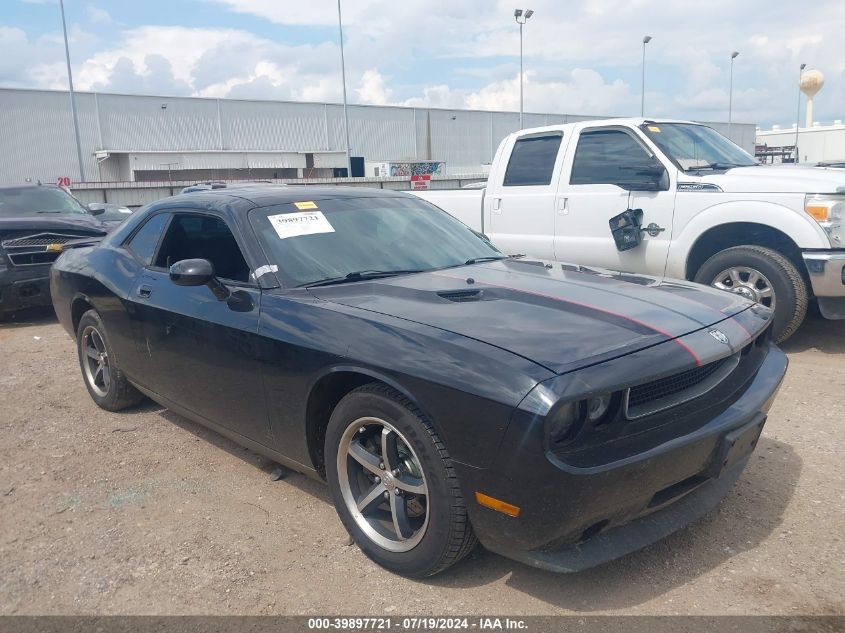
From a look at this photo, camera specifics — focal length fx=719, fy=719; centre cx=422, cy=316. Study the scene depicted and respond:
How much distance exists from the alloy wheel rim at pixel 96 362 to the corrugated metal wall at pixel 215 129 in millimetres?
44541

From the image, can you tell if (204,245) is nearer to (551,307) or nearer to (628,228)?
(551,307)

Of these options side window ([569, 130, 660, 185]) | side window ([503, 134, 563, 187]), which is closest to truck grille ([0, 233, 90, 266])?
side window ([503, 134, 563, 187])

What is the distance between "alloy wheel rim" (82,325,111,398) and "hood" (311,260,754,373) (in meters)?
2.38

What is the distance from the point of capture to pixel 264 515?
3.44m

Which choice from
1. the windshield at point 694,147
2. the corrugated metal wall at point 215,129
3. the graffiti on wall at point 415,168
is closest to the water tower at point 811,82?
the corrugated metal wall at point 215,129

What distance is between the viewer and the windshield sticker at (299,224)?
367 cm

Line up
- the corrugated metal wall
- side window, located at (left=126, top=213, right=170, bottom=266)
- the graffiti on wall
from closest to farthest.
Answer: side window, located at (left=126, top=213, right=170, bottom=266) → the corrugated metal wall → the graffiti on wall

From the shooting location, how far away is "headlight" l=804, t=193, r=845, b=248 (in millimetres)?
5488

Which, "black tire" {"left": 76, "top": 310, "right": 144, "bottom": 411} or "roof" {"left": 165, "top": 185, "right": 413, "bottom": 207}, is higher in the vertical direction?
"roof" {"left": 165, "top": 185, "right": 413, "bottom": 207}

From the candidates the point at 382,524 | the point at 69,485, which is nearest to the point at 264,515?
the point at 382,524

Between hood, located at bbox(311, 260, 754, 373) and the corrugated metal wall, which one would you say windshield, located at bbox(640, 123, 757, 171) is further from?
the corrugated metal wall

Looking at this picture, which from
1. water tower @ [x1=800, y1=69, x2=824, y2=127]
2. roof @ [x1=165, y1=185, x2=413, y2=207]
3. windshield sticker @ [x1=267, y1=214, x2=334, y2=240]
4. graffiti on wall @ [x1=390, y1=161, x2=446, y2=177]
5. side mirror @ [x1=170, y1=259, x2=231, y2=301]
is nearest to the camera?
side mirror @ [x1=170, y1=259, x2=231, y2=301]

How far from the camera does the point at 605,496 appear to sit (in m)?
2.37

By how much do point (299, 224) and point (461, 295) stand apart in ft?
3.47
